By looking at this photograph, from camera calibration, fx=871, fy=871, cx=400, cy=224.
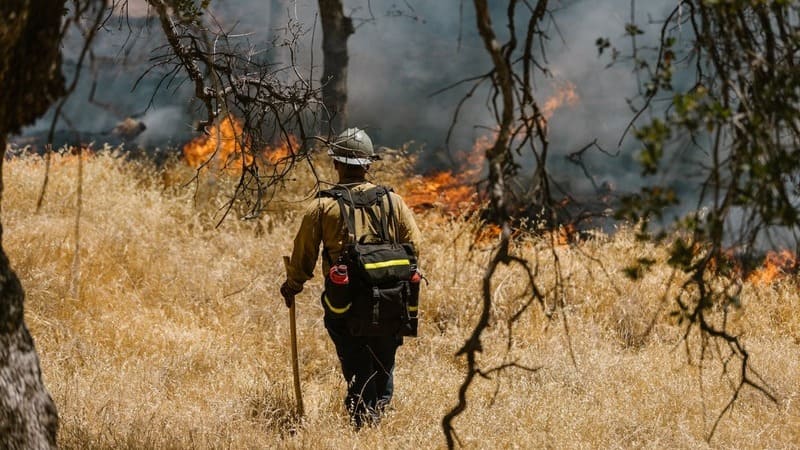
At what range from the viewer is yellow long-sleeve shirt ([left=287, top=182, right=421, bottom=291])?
5.16 metres

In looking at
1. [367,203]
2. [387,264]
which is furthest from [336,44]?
[387,264]

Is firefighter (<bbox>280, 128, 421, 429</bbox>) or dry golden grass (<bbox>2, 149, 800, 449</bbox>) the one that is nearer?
firefighter (<bbox>280, 128, 421, 429</bbox>)

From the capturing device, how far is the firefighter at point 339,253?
Answer: 204 inches

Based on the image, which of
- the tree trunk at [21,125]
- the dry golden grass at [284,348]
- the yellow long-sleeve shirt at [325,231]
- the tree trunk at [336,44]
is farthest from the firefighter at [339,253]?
the tree trunk at [336,44]

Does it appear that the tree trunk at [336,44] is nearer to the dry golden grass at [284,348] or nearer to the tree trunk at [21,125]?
the dry golden grass at [284,348]

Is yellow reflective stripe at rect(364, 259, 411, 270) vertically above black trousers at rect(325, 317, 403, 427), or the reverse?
yellow reflective stripe at rect(364, 259, 411, 270)

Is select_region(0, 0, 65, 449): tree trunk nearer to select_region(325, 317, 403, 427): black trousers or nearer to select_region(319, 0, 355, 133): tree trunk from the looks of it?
select_region(325, 317, 403, 427): black trousers

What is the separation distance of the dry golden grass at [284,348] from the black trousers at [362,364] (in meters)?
0.13

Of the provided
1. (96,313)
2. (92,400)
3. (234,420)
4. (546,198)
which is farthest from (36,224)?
(546,198)

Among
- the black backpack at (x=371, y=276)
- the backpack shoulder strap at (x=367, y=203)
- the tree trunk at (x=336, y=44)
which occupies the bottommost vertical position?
the black backpack at (x=371, y=276)

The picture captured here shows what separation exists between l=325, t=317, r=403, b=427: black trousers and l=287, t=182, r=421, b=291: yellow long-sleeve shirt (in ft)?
1.15

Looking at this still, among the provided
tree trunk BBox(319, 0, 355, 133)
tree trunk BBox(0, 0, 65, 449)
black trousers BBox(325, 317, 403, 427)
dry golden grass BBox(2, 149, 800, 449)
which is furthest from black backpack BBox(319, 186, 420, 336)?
tree trunk BBox(319, 0, 355, 133)

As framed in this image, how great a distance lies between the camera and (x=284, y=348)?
287 inches

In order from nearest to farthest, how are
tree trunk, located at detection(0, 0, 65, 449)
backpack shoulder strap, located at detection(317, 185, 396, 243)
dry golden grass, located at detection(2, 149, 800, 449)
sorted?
tree trunk, located at detection(0, 0, 65, 449) → backpack shoulder strap, located at detection(317, 185, 396, 243) → dry golden grass, located at detection(2, 149, 800, 449)
